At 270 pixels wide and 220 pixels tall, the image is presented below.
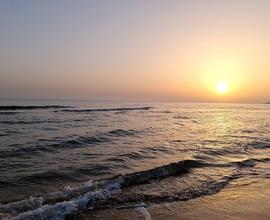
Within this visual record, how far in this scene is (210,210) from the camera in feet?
25.2

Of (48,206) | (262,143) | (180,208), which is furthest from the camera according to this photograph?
(262,143)

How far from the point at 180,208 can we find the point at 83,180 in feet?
11.2

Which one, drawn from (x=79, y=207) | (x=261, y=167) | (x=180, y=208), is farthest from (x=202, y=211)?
(x=261, y=167)

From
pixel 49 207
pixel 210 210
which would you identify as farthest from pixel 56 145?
pixel 210 210

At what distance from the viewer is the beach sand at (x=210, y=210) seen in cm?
722

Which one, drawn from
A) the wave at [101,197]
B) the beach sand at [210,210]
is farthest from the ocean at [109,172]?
the beach sand at [210,210]

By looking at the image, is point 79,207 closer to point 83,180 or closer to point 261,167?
point 83,180

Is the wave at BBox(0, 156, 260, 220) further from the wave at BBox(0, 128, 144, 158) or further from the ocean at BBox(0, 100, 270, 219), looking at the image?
the wave at BBox(0, 128, 144, 158)

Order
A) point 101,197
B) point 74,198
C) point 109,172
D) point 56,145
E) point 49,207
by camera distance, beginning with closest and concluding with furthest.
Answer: point 49,207, point 74,198, point 101,197, point 109,172, point 56,145

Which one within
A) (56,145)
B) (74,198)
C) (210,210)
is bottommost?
(210,210)

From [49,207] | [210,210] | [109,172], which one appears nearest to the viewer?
[49,207]

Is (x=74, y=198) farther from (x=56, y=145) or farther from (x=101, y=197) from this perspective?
(x=56, y=145)

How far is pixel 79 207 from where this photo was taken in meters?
7.64

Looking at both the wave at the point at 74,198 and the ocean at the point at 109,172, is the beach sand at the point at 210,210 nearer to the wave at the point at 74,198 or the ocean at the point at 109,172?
the ocean at the point at 109,172
